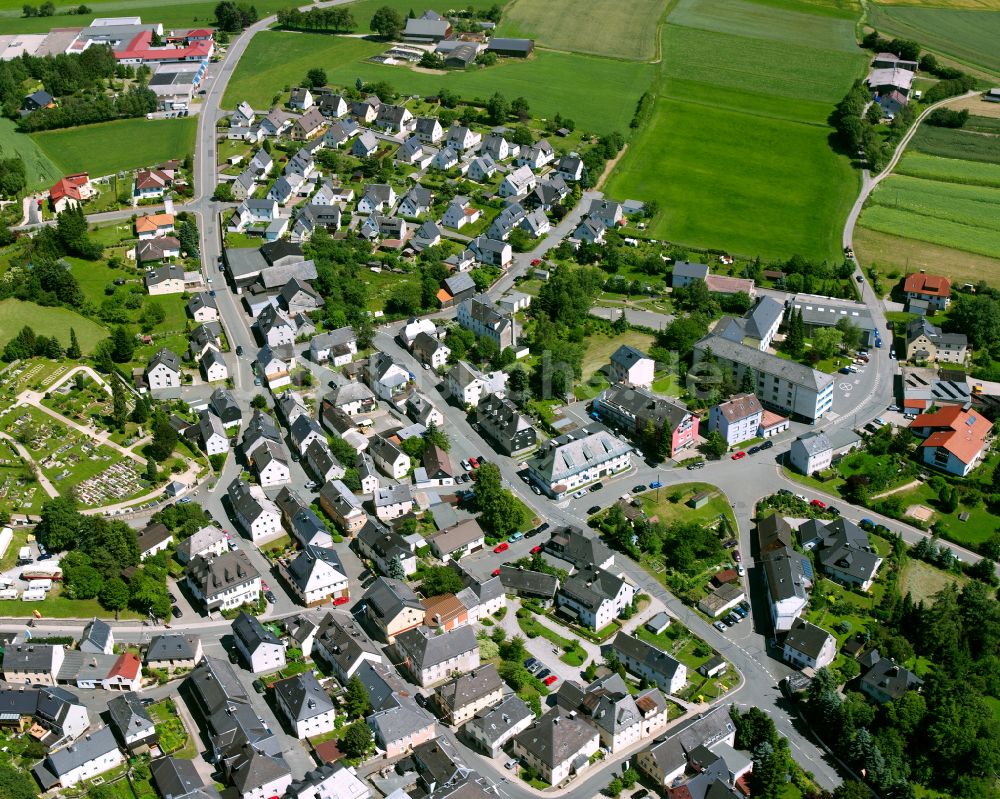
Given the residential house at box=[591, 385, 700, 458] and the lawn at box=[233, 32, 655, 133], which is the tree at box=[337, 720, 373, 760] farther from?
the lawn at box=[233, 32, 655, 133]

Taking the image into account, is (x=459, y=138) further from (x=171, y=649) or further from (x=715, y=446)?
(x=171, y=649)

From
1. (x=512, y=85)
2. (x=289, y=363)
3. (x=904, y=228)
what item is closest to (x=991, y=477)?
(x=904, y=228)

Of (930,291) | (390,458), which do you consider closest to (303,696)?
(390,458)

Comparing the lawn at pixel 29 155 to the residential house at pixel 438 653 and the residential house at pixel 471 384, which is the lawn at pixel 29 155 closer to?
the residential house at pixel 471 384

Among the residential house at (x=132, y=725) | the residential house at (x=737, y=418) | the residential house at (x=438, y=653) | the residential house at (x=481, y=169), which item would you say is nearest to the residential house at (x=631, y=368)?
Result: the residential house at (x=737, y=418)

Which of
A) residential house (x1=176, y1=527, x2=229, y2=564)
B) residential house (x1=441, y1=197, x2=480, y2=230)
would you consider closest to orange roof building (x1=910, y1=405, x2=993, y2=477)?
residential house (x1=441, y1=197, x2=480, y2=230)

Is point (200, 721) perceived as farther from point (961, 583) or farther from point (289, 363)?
point (961, 583)
